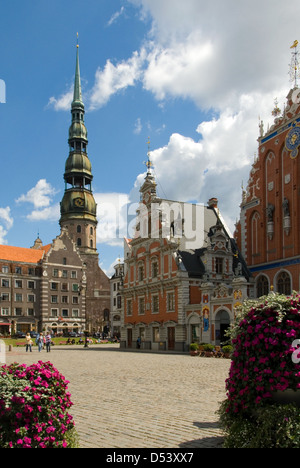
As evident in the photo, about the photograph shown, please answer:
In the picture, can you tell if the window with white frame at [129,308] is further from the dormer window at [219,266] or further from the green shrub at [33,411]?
the green shrub at [33,411]

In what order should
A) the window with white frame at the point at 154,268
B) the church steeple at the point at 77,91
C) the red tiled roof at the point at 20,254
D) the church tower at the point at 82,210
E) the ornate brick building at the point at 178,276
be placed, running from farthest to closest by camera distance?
1. the church steeple at the point at 77,91
2. the church tower at the point at 82,210
3. the red tiled roof at the point at 20,254
4. the window with white frame at the point at 154,268
5. the ornate brick building at the point at 178,276

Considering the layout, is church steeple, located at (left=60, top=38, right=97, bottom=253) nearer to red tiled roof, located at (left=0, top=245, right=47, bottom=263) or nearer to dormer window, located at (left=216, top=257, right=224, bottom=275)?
red tiled roof, located at (left=0, top=245, right=47, bottom=263)

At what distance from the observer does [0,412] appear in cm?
699

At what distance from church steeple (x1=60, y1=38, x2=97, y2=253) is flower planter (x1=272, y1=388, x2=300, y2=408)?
97.7 metres

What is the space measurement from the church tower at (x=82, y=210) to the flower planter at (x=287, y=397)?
9295 centimetres

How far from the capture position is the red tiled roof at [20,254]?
7600 cm

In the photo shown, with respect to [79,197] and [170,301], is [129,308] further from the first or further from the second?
[79,197]

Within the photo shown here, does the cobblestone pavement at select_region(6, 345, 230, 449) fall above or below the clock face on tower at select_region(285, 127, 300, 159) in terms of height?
below

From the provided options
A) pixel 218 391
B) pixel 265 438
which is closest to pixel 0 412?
pixel 265 438

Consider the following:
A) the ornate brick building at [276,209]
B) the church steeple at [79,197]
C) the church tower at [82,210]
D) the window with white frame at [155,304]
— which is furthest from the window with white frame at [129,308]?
the church steeple at [79,197]

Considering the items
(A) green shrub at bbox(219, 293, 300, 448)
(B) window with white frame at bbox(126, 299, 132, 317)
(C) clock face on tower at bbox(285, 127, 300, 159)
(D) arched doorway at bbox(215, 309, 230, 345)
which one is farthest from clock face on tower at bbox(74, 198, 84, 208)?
(A) green shrub at bbox(219, 293, 300, 448)

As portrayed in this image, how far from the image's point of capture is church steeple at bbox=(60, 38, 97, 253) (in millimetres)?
105188

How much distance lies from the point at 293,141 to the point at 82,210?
72036 millimetres

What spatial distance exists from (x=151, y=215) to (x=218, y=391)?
3551cm
